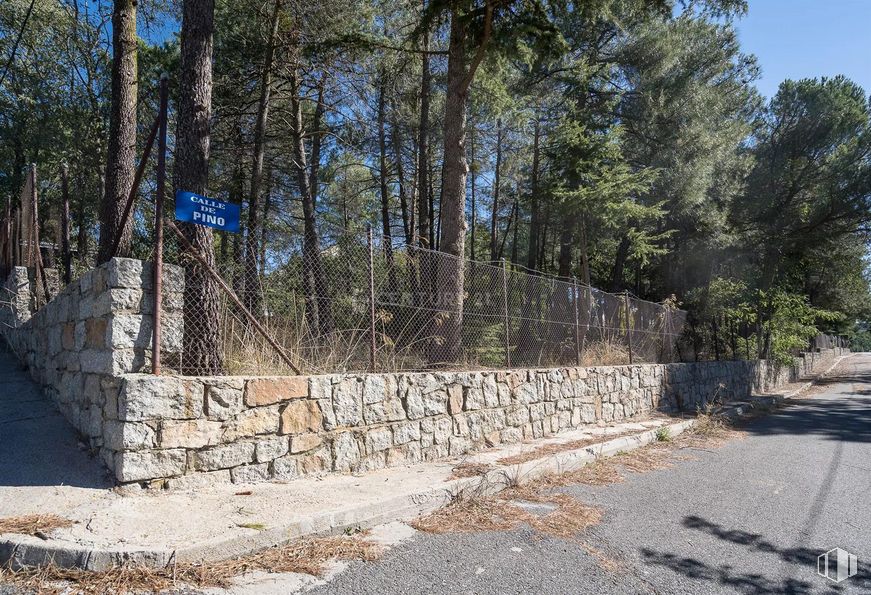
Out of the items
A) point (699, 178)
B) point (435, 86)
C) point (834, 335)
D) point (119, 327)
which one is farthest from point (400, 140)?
point (834, 335)

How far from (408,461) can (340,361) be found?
4.51 ft

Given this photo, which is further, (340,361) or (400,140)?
(400,140)

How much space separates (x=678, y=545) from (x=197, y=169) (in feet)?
18.4

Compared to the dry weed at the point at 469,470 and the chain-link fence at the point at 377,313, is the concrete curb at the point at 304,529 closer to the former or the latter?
the dry weed at the point at 469,470

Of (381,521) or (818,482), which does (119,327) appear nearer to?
(381,521)

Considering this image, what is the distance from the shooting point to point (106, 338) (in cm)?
477

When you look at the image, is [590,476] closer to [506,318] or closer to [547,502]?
[547,502]

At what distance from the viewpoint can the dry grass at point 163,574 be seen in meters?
3.25

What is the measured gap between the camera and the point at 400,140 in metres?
17.1

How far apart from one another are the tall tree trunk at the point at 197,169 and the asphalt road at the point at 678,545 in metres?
2.62

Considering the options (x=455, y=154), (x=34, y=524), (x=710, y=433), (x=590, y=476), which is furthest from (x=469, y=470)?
(x=710, y=433)

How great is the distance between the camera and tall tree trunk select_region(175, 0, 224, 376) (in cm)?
530

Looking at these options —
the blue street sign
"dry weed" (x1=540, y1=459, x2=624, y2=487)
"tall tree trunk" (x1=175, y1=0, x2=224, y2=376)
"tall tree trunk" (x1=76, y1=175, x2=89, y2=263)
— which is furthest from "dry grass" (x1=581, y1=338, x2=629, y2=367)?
"tall tree trunk" (x1=76, y1=175, x2=89, y2=263)

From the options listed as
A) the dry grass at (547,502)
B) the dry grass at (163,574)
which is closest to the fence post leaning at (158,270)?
the dry grass at (163,574)
